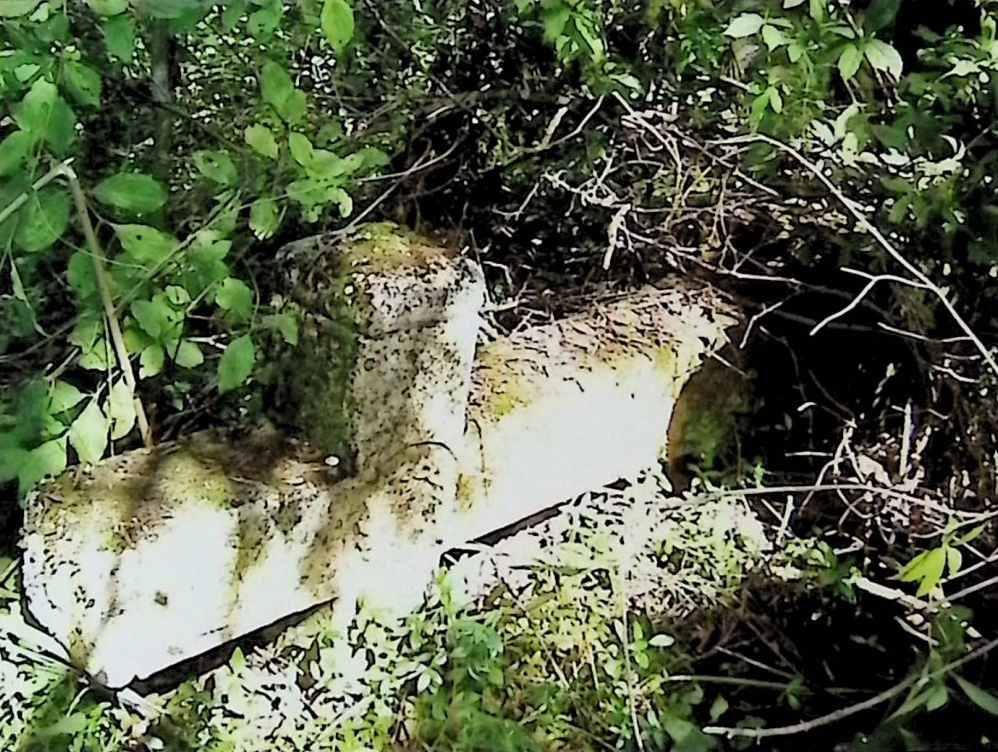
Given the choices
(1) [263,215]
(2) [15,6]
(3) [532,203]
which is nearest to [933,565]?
(1) [263,215]

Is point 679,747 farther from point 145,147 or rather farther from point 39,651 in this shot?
point 145,147

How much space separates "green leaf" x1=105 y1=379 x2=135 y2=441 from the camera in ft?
6.64

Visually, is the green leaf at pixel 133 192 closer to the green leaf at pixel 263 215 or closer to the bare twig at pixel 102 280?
the bare twig at pixel 102 280

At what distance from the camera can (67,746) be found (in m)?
2.17

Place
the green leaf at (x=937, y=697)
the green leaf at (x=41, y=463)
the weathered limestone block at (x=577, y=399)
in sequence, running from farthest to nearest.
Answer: the weathered limestone block at (x=577, y=399)
the green leaf at (x=41, y=463)
the green leaf at (x=937, y=697)

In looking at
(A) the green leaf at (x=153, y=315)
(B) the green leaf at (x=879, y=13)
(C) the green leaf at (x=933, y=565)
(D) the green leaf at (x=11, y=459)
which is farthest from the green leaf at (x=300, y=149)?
(C) the green leaf at (x=933, y=565)

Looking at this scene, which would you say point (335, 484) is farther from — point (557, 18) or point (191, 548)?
point (557, 18)

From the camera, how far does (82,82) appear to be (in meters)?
1.87

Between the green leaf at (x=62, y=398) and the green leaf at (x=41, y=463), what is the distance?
0.07 m

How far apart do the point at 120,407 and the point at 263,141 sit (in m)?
0.55

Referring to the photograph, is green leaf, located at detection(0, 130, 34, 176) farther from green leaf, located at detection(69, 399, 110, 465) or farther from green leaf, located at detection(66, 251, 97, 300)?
green leaf, located at detection(69, 399, 110, 465)

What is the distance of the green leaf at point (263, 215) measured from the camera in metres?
2.12

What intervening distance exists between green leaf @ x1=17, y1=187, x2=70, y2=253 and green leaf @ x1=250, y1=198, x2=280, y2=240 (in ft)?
1.17

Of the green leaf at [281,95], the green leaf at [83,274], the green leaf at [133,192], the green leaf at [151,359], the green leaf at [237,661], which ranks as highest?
the green leaf at [281,95]
